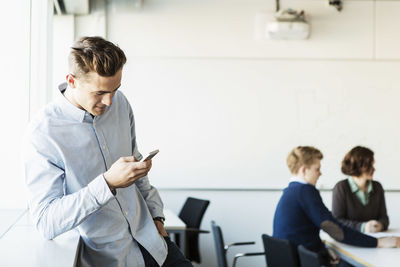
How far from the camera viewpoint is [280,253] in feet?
10.5

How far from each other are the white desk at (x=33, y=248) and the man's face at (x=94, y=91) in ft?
1.39

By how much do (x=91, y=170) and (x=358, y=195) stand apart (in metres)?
3.06

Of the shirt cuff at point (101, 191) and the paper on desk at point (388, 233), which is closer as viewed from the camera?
the shirt cuff at point (101, 191)

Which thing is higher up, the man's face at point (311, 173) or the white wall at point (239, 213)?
the man's face at point (311, 173)

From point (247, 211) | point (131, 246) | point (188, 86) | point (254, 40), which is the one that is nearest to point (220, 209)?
point (247, 211)

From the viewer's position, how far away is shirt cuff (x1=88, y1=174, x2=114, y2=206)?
1679 millimetres

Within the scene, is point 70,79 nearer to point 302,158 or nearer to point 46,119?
point 46,119

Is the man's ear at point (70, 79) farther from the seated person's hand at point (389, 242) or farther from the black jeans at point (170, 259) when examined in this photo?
the seated person's hand at point (389, 242)

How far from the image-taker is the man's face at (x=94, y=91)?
5.82 ft

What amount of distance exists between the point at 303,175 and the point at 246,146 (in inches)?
75.4

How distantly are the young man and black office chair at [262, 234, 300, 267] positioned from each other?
1.24 m

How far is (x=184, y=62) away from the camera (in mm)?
5625

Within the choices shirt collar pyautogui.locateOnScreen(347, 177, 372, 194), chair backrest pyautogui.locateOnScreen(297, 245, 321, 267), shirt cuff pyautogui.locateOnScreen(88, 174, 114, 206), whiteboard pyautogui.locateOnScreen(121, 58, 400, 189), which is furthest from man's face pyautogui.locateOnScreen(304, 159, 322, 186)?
shirt cuff pyautogui.locateOnScreen(88, 174, 114, 206)

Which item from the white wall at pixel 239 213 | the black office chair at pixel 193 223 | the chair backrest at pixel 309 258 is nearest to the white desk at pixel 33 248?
the chair backrest at pixel 309 258
